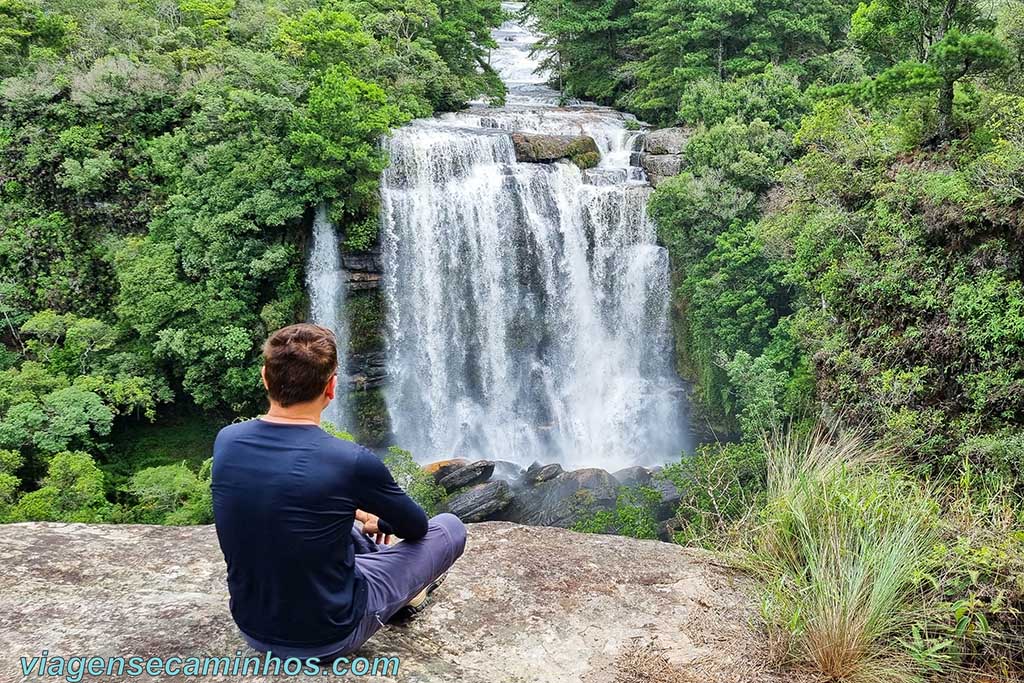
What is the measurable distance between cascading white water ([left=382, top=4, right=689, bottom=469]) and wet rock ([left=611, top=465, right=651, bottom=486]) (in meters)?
1.17

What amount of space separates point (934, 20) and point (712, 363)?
24.5 ft

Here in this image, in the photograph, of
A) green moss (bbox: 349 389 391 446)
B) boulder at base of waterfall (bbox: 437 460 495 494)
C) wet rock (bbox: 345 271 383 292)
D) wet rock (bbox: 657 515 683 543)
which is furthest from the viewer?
green moss (bbox: 349 389 391 446)

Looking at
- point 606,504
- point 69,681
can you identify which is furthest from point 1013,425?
point 69,681

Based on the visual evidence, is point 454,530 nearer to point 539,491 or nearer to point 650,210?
point 539,491

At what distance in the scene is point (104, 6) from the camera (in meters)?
18.0

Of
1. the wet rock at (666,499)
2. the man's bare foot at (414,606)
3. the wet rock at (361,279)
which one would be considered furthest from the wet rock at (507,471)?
the man's bare foot at (414,606)

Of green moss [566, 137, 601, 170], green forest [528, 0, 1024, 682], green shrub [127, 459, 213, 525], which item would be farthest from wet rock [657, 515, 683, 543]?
green moss [566, 137, 601, 170]

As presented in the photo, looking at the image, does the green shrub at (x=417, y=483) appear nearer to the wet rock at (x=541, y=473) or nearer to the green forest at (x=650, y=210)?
the wet rock at (x=541, y=473)

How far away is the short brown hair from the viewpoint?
211 cm

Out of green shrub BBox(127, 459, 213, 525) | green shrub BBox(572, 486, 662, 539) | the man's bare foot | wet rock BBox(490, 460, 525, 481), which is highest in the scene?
the man's bare foot

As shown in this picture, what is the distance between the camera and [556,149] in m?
16.1

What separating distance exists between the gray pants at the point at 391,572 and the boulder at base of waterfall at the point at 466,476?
10.2 m

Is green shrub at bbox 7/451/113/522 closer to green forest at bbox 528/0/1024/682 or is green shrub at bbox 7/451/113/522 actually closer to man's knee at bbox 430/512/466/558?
green forest at bbox 528/0/1024/682

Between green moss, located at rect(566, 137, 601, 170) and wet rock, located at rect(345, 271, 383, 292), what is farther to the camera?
green moss, located at rect(566, 137, 601, 170)
